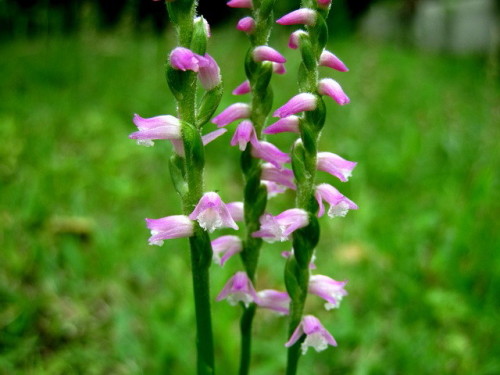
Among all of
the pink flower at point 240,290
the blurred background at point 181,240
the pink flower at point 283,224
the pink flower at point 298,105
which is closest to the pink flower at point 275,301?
the pink flower at point 240,290

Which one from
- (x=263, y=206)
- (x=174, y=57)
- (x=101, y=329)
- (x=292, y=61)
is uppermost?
(x=174, y=57)

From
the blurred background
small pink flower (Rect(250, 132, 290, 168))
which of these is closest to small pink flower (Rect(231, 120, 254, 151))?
small pink flower (Rect(250, 132, 290, 168))

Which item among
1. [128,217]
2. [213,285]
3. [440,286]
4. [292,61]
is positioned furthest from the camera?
[292,61]

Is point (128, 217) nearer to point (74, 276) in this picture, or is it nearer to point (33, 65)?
point (74, 276)

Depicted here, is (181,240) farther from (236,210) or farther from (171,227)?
(171,227)

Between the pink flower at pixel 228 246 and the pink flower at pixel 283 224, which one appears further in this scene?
the pink flower at pixel 228 246

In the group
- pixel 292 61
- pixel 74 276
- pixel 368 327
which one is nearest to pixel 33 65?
pixel 292 61

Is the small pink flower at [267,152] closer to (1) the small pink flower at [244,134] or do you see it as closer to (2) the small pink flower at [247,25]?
(1) the small pink flower at [244,134]
